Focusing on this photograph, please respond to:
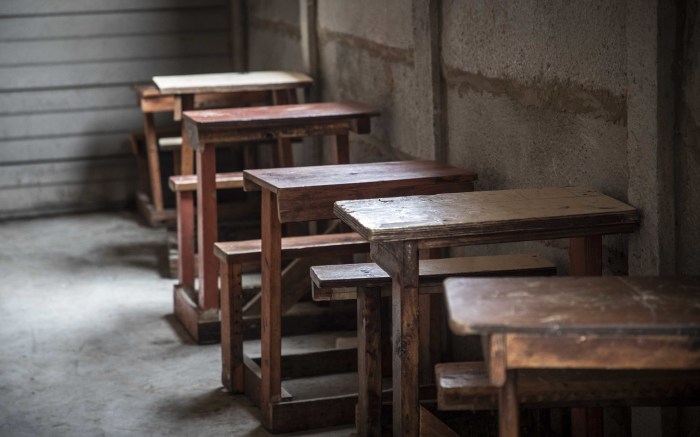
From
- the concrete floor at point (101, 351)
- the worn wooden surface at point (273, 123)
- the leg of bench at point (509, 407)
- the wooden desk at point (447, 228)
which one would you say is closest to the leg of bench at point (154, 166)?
the concrete floor at point (101, 351)

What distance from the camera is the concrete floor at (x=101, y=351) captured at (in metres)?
4.52

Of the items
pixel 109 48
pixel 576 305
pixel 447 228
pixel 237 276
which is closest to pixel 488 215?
pixel 447 228

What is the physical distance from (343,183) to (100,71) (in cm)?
537

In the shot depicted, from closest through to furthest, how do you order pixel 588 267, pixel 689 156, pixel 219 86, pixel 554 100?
pixel 689 156
pixel 588 267
pixel 554 100
pixel 219 86

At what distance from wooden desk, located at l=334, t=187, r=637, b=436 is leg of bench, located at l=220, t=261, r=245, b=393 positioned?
1412 millimetres

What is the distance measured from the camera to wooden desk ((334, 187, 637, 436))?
318 centimetres

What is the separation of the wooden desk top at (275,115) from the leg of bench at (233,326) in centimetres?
67

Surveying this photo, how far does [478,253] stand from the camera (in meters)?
4.75

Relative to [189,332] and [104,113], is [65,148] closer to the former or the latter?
[104,113]

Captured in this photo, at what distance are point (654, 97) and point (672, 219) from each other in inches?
13.9

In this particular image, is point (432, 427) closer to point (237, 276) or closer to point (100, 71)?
point (237, 276)

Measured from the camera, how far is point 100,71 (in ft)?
29.2

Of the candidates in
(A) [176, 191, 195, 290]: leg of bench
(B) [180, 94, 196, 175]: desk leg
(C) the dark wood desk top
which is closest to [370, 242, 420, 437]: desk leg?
(C) the dark wood desk top

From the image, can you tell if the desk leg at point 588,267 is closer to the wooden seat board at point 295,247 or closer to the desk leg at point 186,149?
the wooden seat board at point 295,247
